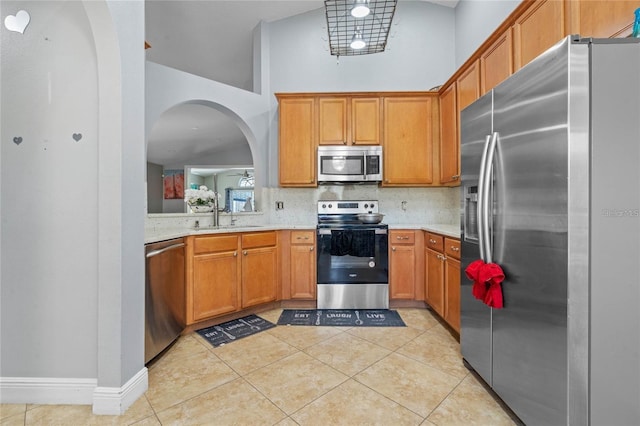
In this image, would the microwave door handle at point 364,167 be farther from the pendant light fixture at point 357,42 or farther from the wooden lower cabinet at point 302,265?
the pendant light fixture at point 357,42

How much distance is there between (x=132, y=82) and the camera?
164cm

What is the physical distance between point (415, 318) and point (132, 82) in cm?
298

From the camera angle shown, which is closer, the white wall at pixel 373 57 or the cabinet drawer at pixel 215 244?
the cabinet drawer at pixel 215 244

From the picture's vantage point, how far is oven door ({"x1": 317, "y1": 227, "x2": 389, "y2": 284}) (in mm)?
3055

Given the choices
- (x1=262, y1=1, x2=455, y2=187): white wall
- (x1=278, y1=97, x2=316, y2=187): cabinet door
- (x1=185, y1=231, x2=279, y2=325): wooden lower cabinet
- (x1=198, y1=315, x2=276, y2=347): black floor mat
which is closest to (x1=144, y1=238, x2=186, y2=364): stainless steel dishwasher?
(x1=185, y1=231, x2=279, y2=325): wooden lower cabinet

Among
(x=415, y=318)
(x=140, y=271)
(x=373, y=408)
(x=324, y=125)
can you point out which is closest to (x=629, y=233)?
(x=373, y=408)

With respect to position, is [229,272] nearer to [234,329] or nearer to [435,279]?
[234,329]

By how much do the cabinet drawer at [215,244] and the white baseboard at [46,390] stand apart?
112 cm

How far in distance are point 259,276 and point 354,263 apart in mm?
1018

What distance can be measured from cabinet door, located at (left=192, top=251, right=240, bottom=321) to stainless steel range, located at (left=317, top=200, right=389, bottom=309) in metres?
0.90

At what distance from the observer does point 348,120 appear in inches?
133

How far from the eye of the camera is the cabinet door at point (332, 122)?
3387 millimetres

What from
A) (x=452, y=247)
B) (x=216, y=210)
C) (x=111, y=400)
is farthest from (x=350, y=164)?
(x=111, y=400)

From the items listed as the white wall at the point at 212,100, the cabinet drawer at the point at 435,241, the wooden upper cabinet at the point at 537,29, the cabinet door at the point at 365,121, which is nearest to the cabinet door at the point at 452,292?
the cabinet drawer at the point at 435,241
